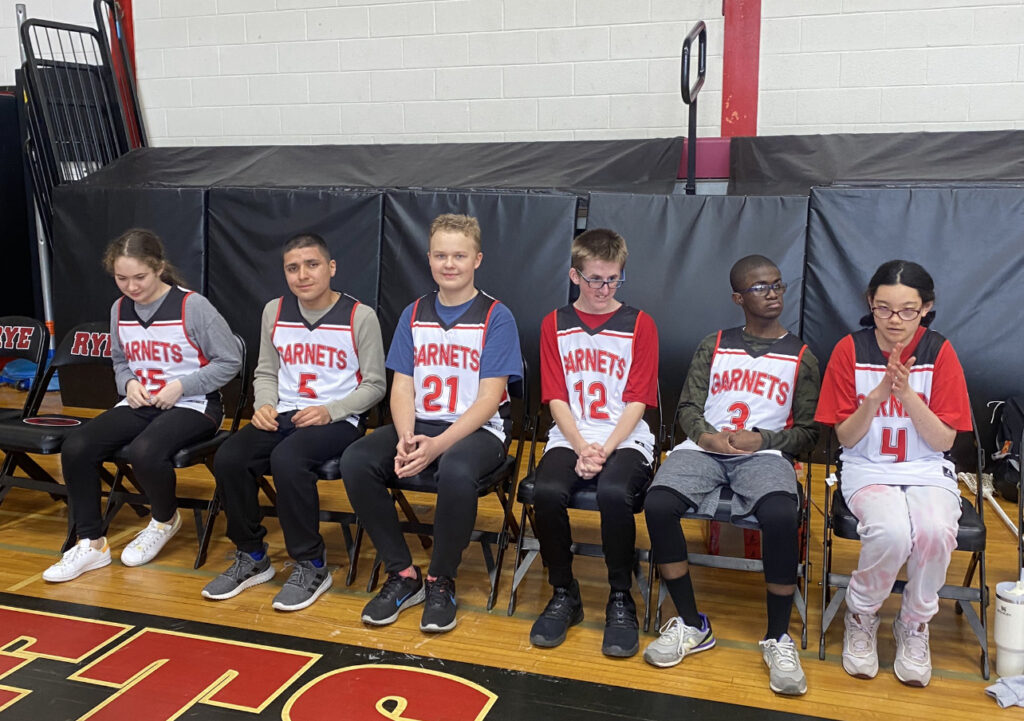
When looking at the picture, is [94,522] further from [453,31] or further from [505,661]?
[453,31]

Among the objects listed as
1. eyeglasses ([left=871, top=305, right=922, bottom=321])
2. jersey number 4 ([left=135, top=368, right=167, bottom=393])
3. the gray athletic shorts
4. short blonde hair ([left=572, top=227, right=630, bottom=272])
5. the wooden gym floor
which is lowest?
the wooden gym floor

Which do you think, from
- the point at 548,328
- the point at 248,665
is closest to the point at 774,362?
the point at 548,328

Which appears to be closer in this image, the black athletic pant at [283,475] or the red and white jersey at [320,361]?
the black athletic pant at [283,475]

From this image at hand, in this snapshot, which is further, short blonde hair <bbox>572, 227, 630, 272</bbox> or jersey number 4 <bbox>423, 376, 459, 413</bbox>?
jersey number 4 <bbox>423, 376, 459, 413</bbox>

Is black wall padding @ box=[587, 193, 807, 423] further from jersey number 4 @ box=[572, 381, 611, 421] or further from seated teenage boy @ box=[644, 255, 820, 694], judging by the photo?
jersey number 4 @ box=[572, 381, 611, 421]

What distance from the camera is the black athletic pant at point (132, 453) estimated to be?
11.3 ft

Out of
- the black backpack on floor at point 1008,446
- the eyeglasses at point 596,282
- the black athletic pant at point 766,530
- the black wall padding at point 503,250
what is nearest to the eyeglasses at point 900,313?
the black athletic pant at point 766,530

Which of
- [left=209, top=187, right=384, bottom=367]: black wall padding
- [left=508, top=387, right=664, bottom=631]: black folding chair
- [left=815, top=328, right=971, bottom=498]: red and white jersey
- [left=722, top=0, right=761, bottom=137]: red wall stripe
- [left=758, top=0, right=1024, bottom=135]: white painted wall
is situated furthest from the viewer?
[left=722, top=0, right=761, bottom=137]: red wall stripe

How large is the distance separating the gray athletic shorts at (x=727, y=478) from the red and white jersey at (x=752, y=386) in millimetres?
122

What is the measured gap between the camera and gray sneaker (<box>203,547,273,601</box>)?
327 centimetres

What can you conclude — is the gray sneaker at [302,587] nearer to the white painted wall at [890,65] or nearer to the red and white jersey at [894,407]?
the red and white jersey at [894,407]

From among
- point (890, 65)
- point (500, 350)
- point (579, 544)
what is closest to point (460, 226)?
point (500, 350)

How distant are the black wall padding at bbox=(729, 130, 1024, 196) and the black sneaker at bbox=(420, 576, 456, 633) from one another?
2.63 metres

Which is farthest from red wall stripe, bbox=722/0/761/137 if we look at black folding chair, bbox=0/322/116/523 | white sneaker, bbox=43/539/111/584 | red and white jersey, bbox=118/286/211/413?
white sneaker, bbox=43/539/111/584
